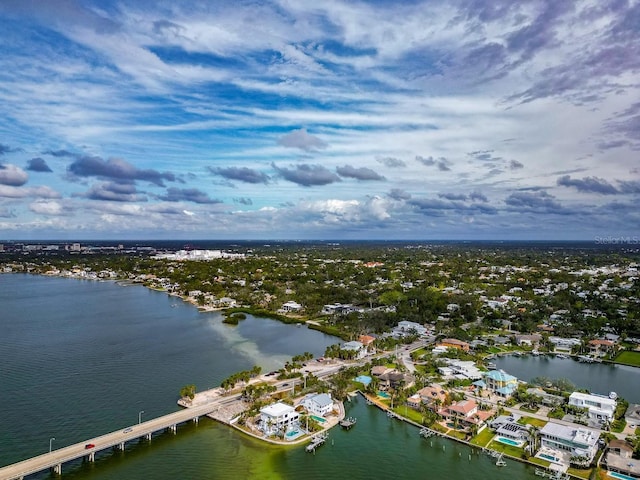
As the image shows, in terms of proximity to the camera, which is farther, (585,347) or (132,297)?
(132,297)

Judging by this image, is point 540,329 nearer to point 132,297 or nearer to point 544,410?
point 544,410

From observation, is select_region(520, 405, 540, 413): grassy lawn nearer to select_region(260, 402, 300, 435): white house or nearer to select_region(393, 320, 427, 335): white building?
select_region(260, 402, 300, 435): white house

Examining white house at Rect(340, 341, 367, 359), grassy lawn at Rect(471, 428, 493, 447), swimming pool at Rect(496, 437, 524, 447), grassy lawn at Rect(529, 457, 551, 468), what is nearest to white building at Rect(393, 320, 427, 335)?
white house at Rect(340, 341, 367, 359)

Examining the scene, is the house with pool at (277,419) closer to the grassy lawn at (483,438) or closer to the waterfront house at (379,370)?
the waterfront house at (379,370)

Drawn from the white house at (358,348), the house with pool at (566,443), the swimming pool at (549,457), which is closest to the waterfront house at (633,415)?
the house with pool at (566,443)

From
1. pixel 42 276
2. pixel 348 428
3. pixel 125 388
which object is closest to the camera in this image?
pixel 348 428

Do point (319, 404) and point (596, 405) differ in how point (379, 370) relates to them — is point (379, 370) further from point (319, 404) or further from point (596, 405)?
point (596, 405)

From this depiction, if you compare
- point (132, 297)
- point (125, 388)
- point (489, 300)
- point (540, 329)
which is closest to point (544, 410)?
point (540, 329)

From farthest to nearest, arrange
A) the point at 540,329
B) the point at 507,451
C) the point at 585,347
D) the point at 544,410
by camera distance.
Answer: the point at 540,329 < the point at 585,347 < the point at 544,410 < the point at 507,451

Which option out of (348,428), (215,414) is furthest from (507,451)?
(215,414)
